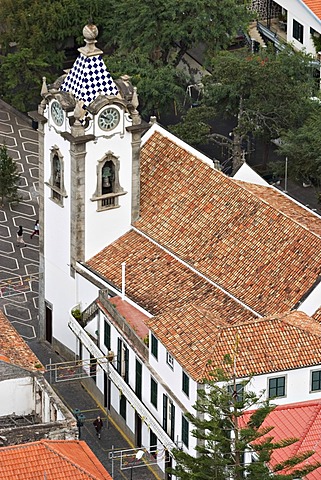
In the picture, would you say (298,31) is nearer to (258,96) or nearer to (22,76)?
(258,96)

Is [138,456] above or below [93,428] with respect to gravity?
below

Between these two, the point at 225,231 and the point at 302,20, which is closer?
the point at 225,231

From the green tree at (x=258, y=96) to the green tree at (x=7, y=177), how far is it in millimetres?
14368

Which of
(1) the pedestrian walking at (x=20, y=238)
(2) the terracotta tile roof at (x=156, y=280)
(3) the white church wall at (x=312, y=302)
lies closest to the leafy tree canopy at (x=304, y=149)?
(1) the pedestrian walking at (x=20, y=238)

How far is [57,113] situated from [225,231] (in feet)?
38.1

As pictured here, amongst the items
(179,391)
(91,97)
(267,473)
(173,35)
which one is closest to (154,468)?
(179,391)

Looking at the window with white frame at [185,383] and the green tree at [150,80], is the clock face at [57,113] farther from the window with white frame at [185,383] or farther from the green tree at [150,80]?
the green tree at [150,80]

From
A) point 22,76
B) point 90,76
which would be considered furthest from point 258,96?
point 90,76

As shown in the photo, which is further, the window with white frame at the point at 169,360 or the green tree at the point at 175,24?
A: the green tree at the point at 175,24

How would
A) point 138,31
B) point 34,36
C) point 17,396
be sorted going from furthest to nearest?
point 34,36
point 138,31
point 17,396

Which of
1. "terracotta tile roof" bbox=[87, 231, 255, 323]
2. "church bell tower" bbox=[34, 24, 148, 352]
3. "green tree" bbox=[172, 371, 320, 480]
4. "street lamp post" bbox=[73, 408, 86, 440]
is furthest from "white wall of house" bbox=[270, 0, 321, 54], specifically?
"green tree" bbox=[172, 371, 320, 480]

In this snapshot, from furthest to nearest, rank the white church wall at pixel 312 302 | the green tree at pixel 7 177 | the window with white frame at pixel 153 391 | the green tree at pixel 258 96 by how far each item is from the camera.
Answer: the green tree at pixel 258 96 → the green tree at pixel 7 177 → the white church wall at pixel 312 302 → the window with white frame at pixel 153 391

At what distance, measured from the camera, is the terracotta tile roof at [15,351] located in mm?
100062

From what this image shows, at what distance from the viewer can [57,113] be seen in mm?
108375
